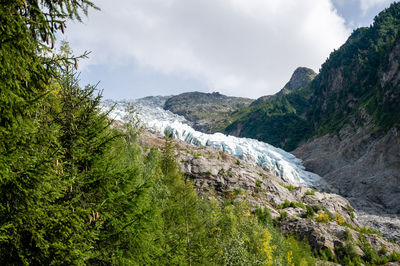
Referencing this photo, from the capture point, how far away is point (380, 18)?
98188 mm

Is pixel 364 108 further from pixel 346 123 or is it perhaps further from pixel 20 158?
pixel 20 158

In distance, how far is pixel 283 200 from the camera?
35531mm

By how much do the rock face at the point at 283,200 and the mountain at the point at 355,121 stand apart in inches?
374

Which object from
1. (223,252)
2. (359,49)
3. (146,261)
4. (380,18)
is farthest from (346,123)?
(146,261)

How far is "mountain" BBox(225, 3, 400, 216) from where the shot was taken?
46.6 m

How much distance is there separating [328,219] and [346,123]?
4971cm

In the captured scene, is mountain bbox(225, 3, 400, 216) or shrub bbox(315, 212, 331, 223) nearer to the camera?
shrub bbox(315, 212, 331, 223)

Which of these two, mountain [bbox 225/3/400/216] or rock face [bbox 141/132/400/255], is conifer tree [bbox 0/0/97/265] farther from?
mountain [bbox 225/3/400/216]

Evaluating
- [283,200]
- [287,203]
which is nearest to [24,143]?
[287,203]

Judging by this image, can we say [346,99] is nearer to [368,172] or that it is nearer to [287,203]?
[368,172]

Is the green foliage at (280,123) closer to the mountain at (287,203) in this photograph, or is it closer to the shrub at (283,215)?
the mountain at (287,203)

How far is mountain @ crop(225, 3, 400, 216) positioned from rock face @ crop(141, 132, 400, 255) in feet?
31.2

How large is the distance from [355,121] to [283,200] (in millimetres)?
47795

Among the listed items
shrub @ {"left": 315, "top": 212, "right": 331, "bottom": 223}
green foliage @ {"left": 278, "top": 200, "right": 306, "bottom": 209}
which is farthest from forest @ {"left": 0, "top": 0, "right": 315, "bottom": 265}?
green foliage @ {"left": 278, "top": 200, "right": 306, "bottom": 209}
